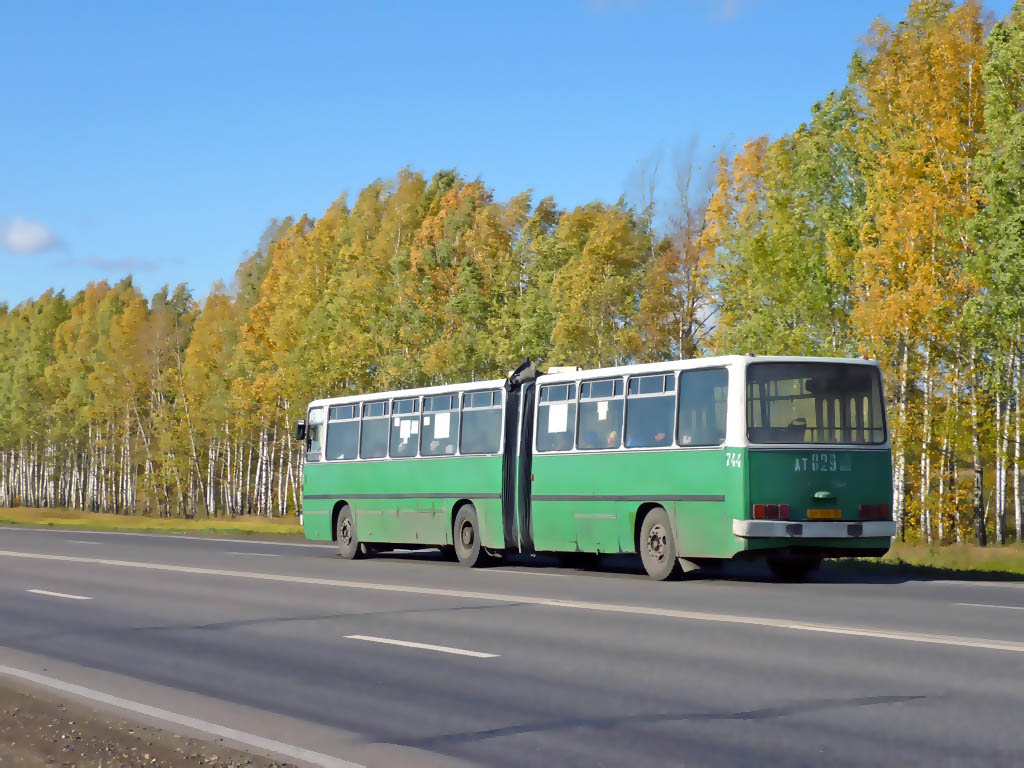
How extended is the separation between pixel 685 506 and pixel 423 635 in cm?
774

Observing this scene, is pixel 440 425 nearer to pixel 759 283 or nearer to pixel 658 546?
pixel 658 546

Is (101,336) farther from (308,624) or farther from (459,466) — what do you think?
(308,624)

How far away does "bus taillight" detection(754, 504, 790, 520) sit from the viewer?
20.0m

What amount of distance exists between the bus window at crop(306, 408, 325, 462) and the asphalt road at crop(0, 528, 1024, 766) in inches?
418

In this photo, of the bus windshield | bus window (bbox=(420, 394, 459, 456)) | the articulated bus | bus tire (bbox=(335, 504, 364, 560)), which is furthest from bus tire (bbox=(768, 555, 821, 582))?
bus tire (bbox=(335, 504, 364, 560))

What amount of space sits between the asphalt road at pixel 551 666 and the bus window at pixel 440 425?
595 centimetres

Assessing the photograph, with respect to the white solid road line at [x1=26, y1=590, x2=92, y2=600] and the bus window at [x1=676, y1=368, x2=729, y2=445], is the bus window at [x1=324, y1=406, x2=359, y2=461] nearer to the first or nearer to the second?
the bus window at [x1=676, y1=368, x2=729, y2=445]

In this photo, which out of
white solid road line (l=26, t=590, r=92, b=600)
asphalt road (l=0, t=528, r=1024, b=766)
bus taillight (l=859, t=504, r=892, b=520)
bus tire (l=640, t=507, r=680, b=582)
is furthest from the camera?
bus tire (l=640, t=507, r=680, b=582)

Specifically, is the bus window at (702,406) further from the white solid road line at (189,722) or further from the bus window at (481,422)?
the white solid road line at (189,722)

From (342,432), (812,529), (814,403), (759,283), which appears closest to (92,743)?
(812,529)

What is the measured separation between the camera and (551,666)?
11.7 metres

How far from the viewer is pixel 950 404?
4050 cm

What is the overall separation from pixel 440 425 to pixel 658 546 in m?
6.85

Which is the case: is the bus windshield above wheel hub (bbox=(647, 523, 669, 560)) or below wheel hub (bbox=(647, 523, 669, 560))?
above
